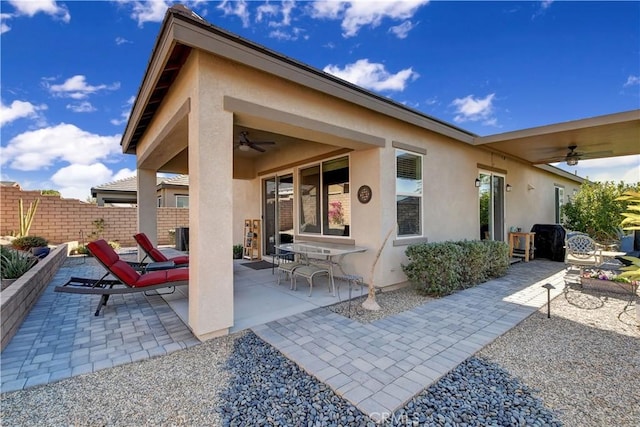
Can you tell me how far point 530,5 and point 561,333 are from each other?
25.0 feet

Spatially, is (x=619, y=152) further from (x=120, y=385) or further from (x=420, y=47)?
(x=120, y=385)

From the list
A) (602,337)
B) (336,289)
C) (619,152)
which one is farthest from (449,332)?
(619,152)

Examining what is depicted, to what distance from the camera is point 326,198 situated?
7.28m

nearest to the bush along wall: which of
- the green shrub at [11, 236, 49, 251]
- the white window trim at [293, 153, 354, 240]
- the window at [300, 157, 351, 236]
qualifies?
the white window trim at [293, 153, 354, 240]

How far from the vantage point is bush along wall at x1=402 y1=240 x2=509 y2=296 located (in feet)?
18.2

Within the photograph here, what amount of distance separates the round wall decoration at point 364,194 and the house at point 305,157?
3cm

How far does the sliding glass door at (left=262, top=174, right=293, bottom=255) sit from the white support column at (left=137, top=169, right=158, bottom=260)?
3341mm

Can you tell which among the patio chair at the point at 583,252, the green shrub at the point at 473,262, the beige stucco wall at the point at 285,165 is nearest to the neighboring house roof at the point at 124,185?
the beige stucco wall at the point at 285,165

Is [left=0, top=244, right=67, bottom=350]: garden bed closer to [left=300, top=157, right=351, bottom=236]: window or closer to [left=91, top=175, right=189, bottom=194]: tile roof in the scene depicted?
[left=300, top=157, right=351, bottom=236]: window

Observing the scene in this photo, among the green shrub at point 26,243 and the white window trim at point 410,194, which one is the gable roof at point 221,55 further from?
the green shrub at point 26,243

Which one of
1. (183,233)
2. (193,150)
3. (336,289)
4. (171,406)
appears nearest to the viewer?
(171,406)

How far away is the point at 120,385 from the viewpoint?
277 centimetres

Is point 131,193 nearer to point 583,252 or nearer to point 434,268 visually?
point 434,268

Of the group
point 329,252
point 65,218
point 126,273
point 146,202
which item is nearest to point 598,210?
point 329,252
